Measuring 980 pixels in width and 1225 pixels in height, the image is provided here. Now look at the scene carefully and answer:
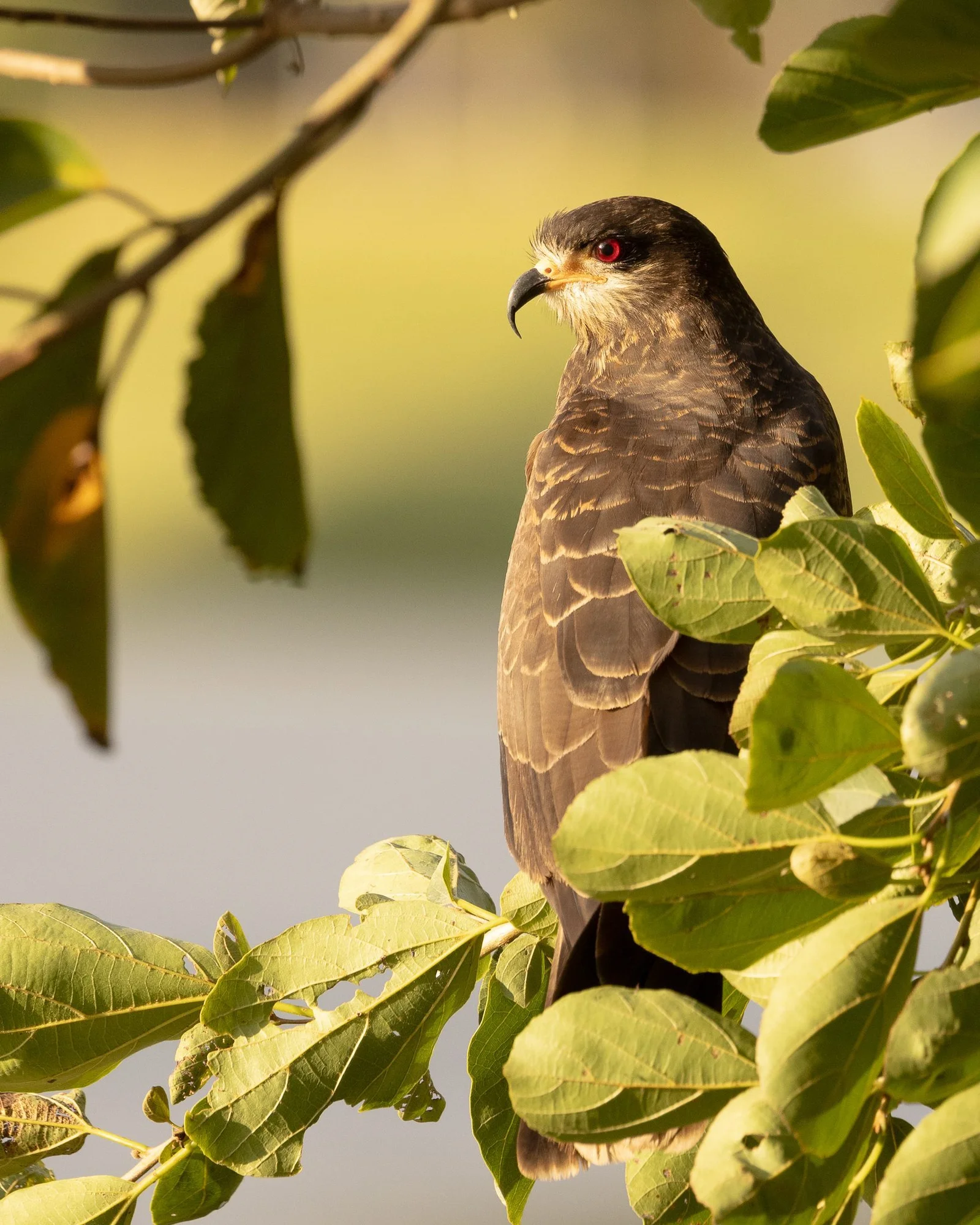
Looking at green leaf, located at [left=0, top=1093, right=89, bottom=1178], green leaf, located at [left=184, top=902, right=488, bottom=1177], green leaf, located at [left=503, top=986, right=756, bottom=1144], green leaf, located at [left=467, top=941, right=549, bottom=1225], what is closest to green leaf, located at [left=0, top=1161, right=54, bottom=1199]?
green leaf, located at [left=0, top=1093, right=89, bottom=1178]

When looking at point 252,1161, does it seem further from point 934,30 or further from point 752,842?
point 934,30

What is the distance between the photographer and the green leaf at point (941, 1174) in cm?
83

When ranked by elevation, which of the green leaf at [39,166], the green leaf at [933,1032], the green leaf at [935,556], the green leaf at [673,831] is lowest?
the green leaf at [933,1032]

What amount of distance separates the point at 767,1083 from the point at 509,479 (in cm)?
1588

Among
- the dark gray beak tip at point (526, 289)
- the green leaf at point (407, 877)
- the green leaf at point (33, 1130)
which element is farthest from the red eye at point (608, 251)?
the green leaf at point (33, 1130)

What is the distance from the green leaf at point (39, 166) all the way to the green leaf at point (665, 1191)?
1.15 m

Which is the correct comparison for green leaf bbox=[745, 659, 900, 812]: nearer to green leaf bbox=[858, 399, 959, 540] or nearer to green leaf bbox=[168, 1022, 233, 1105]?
green leaf bbox=[858, 399, 959, 540]

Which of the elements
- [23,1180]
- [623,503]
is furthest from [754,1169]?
[623,503]

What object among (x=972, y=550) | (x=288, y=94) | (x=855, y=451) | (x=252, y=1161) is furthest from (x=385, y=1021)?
(x=288, y=94)

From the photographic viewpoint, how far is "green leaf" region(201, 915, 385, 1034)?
142 cm

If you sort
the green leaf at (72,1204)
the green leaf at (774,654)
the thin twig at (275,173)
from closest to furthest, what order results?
the thin twig at (275,173)
the green leaf at (774,654)
the green leaf at (72,1204)

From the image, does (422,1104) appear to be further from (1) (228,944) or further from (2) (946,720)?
(2) (946,720)

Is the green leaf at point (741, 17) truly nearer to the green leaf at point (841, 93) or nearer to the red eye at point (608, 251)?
the green leaf at point (841, 93)

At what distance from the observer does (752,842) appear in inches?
36.4
